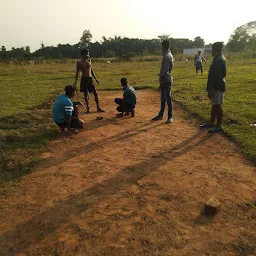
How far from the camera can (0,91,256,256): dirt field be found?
9.64 feet

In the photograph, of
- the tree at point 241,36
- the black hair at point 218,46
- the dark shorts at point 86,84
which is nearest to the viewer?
the black hair at point 218,46

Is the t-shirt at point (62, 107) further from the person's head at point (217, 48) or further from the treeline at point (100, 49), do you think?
the treeline at point (100, 49)

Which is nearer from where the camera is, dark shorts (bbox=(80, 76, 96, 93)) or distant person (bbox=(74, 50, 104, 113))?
distant person (bbox=(74, 50, 104, 113))

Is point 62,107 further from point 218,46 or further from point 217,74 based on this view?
point 218,46

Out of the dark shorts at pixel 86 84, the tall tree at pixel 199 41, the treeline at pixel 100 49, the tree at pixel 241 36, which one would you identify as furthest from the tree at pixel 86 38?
the dark shorts at pixel 86 84

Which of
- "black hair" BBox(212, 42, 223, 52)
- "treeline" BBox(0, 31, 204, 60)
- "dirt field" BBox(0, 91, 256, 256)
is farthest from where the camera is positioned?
"treeline" BBox(0, 31, 204, 60)

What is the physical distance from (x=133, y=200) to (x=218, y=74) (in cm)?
367

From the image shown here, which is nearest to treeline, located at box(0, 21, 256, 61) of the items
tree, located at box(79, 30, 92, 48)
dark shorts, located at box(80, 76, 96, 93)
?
tree, located at box(79, 30, 92, 48)

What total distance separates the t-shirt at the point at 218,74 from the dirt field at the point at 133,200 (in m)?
1.14

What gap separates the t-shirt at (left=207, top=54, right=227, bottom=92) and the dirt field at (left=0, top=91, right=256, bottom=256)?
114cm

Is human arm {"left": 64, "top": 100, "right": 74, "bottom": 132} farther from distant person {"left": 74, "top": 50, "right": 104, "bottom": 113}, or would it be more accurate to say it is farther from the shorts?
the shorts

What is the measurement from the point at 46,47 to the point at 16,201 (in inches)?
2531

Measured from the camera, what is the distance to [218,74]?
6.04 meters

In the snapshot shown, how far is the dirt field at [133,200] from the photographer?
2939mm
